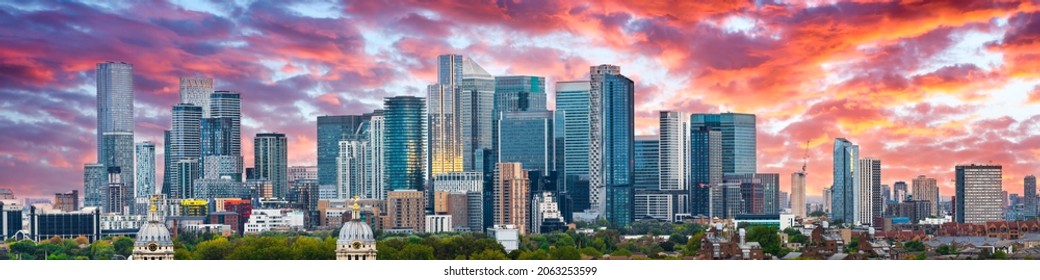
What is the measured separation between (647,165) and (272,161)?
24.4ft

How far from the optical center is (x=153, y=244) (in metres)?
14.3

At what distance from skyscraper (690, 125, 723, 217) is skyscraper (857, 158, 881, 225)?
3234mm

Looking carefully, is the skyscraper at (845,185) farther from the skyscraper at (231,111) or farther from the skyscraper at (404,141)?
the skyscraper at (231,111)

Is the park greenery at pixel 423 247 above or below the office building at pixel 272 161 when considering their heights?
below

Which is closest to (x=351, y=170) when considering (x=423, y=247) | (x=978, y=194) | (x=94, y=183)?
(x=94, y=183)

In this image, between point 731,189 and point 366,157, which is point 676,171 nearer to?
point 731,189

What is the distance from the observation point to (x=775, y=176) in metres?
29.0

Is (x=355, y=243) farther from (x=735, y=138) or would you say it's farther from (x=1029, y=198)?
(x=735, y=138)

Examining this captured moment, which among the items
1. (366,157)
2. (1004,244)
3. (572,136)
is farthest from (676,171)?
(1004,244)

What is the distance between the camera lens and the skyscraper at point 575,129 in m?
32.7

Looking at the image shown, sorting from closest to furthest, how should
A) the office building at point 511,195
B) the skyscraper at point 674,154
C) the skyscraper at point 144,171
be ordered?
the office building at point 511,195
the skyscraper at point 144,171
the skyscraper at point 674,154

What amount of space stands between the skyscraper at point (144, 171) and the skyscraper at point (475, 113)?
5950mm

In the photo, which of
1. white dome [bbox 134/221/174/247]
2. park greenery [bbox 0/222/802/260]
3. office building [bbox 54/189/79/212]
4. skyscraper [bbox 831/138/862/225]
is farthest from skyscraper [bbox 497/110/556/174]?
white dome [bbox 134/221/174/247]

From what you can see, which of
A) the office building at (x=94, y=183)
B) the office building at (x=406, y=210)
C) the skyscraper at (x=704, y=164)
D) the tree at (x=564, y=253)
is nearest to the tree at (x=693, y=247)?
the tree at (x=564, y=253)
